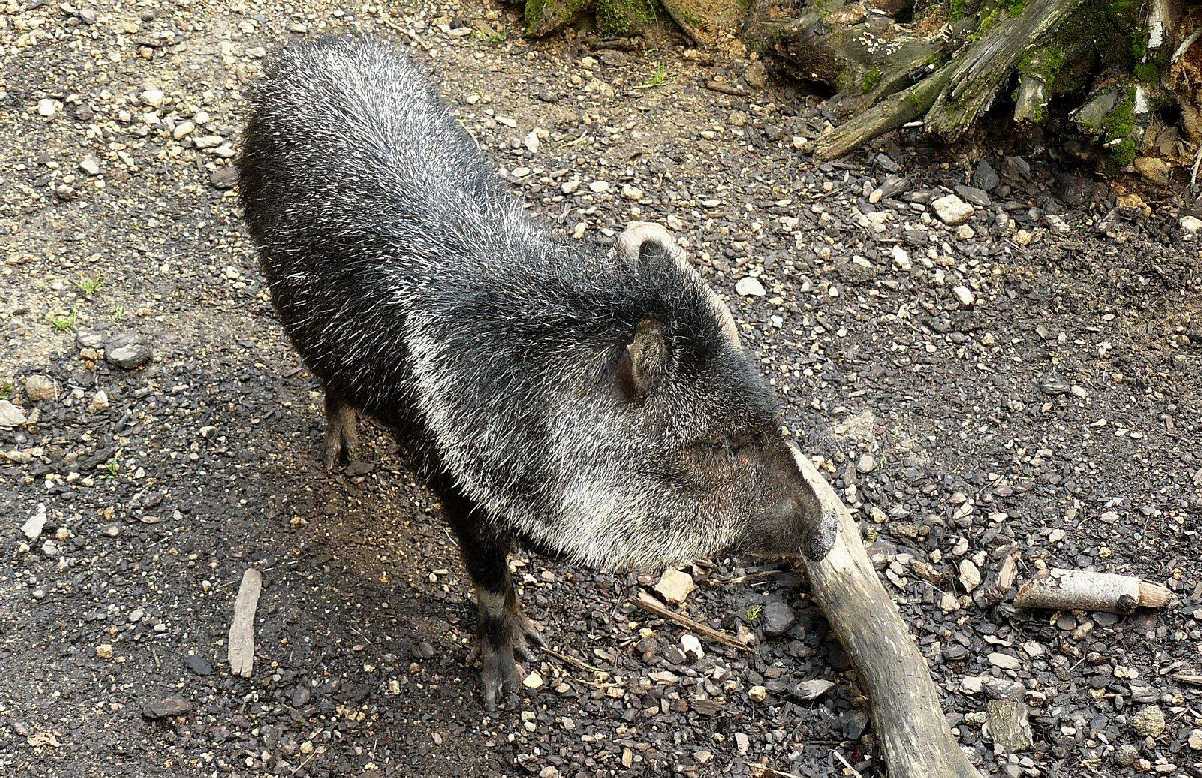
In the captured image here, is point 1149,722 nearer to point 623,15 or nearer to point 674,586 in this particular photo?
point 674,586

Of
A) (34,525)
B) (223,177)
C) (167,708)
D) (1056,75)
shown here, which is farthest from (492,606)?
(1056,75)

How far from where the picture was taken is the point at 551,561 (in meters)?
4.36

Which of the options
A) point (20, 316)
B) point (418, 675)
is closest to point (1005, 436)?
point (418, 675)

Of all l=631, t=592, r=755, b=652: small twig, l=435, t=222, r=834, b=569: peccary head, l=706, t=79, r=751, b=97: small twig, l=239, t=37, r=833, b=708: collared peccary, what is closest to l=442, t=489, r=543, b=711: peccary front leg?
l=239, t=37, r=833, b=708: collared peccary

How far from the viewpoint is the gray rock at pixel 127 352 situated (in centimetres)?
480

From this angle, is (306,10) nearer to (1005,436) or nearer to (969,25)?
(969,25)

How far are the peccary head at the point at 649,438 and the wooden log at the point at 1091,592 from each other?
106 cm

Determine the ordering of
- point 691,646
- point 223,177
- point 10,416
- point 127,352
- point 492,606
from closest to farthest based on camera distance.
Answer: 1. point 492,606
2. point 691,646
3. point 10,416
4. point 127,352
5. point 223,177

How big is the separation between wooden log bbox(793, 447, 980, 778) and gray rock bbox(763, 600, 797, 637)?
0.16 m

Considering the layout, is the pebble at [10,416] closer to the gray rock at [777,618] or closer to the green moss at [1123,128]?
the gray rock at [777,618]

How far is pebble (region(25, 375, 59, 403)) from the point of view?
4.65 m

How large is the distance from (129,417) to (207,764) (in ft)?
5.36

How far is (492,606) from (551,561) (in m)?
0.44

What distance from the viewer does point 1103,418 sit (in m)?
4.70
